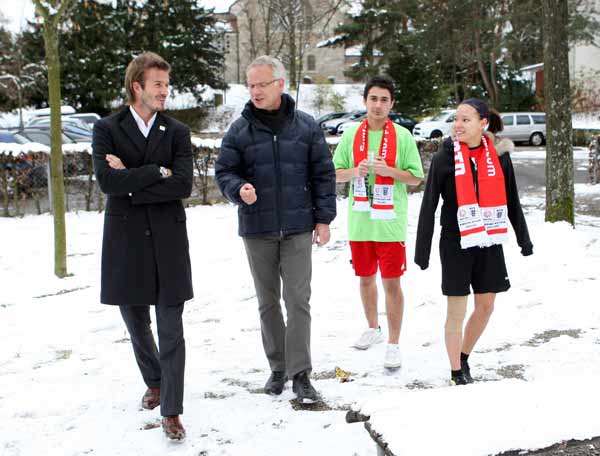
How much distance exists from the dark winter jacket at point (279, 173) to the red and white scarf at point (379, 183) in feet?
2.30

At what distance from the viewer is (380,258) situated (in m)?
4.93

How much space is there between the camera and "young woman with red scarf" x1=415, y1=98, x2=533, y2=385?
415cm

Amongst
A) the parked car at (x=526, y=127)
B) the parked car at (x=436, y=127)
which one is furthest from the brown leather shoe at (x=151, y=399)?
the parked car at (x=526, y=127)

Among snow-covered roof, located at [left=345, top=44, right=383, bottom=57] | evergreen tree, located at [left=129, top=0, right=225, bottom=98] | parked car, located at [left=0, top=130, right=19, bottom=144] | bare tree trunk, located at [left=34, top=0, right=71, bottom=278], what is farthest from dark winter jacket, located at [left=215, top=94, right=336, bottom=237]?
snow-covered roof, located at [left=345, top=44, right=383, bottom=57]

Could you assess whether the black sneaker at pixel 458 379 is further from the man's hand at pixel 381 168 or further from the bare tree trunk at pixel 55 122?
the bare tree trunk at pixel 55 122

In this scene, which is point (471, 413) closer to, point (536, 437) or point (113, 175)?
point (536, 437)

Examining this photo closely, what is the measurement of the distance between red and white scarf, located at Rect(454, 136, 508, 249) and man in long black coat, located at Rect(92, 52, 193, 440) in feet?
5.32

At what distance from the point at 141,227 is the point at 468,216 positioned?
1.90 meters

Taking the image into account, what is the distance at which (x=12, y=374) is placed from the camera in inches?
190

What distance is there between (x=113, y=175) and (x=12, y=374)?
201cm

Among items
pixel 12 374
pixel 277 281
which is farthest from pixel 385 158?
pixel 12 374

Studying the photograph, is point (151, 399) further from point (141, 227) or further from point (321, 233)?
point (321, 233)

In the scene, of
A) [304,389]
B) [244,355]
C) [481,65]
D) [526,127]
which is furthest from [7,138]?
[481,65]

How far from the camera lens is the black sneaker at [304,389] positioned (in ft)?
13.5
